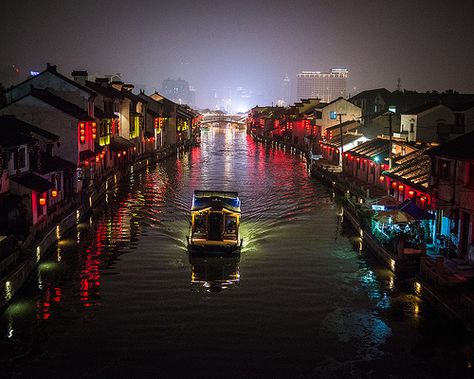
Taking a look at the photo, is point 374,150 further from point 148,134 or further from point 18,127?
point 148,134

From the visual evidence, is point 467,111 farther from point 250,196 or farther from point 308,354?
point 308,354

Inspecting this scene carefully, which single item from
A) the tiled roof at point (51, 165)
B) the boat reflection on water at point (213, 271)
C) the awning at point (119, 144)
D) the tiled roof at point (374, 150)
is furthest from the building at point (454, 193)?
the awning at point (119, 144)

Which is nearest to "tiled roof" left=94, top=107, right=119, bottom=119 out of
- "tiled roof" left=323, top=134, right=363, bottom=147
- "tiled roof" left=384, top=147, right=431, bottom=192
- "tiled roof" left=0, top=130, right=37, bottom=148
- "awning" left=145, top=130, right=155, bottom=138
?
"tiled roof" left=0, top=130, right=37, bottom=148

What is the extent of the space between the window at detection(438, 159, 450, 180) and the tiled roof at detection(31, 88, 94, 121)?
107 feet

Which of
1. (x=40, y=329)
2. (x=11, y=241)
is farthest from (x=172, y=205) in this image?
(x=40, y=329)

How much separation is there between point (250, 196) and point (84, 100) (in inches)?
779

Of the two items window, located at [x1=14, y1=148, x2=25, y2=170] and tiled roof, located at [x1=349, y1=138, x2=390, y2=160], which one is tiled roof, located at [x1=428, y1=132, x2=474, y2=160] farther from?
window, located at [x1=14, y1=148, x2=25, y2=170]

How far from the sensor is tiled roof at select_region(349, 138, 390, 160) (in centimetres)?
6123

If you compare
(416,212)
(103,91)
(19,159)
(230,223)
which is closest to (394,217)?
(416,212)

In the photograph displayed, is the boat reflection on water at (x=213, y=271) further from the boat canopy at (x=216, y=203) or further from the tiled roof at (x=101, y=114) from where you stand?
the tiled roof at (x=101, y=114)

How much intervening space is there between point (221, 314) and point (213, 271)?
6.90 m

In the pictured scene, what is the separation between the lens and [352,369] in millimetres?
21391

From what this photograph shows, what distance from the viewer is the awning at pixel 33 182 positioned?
37.1 m

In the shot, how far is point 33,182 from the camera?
3838 centimetres
